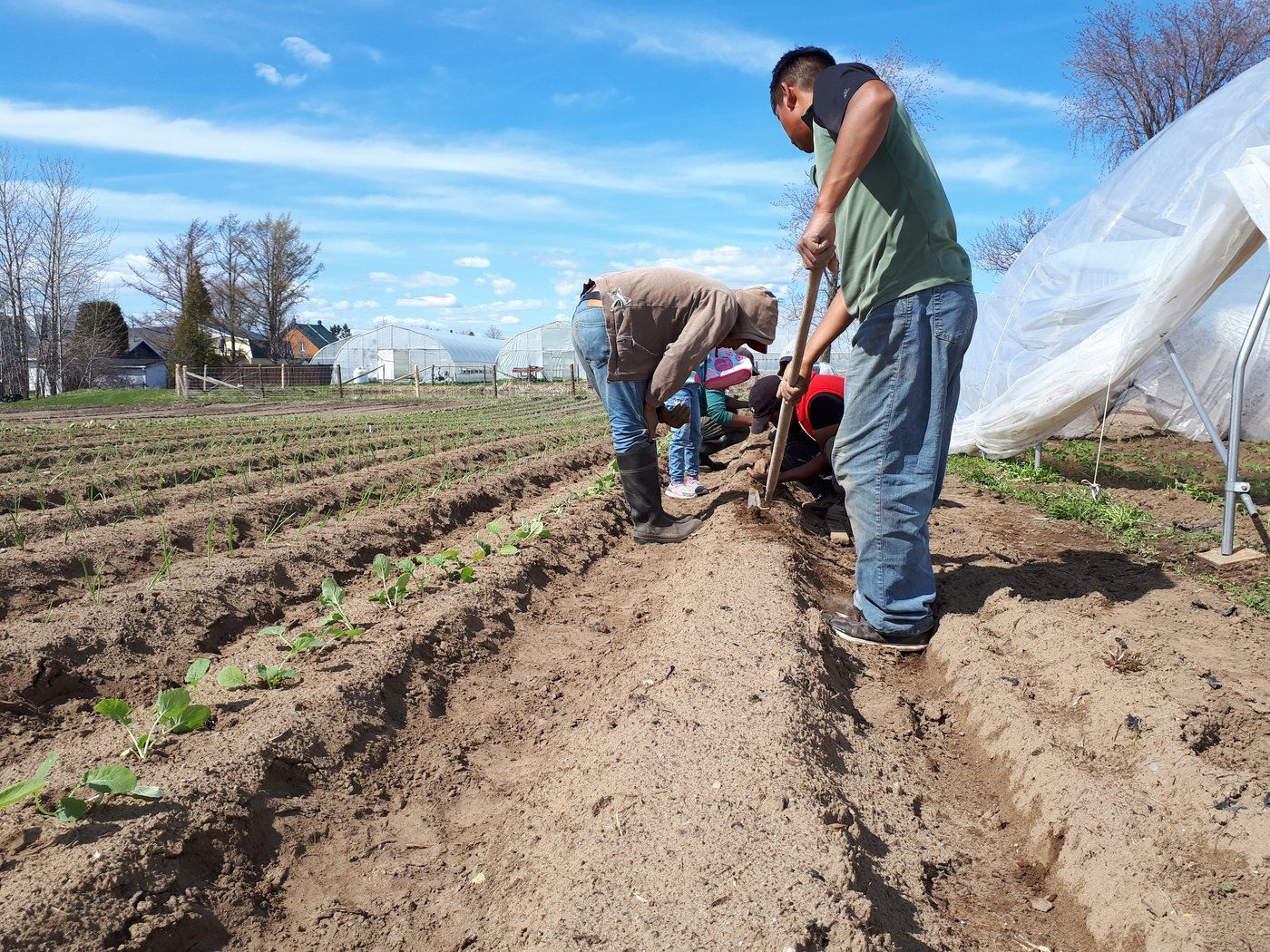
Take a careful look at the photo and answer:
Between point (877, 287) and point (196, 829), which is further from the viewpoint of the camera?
point (877, 287)

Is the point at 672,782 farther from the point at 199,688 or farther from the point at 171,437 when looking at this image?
the point at 171,437

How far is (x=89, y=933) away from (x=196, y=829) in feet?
1.05

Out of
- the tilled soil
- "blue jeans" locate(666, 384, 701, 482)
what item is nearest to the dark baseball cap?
"blue jeans" locate(666, 384, 701, 482)

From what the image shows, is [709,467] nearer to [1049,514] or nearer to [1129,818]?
[1049,514]

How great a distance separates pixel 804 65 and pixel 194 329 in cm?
4175

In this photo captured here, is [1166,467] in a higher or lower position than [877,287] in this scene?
lower

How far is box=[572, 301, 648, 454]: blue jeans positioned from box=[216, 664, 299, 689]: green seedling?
2.31 metres

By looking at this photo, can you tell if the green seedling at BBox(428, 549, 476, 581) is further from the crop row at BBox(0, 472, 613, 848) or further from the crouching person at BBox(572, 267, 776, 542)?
the crouching person at BBox(572, 267, 776, 542)

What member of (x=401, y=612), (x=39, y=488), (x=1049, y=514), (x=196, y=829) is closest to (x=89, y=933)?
(x=196, y=829)

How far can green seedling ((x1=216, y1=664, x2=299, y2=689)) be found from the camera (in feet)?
8.27

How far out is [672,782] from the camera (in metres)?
1.97

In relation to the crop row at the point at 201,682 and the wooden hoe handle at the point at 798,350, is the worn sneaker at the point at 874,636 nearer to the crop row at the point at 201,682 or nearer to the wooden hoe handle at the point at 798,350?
the wooden hoe handle at the point at 798,350

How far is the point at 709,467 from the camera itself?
302 inches

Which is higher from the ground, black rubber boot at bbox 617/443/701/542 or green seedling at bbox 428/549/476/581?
black rubber boot at bbox 617/443/701/542
